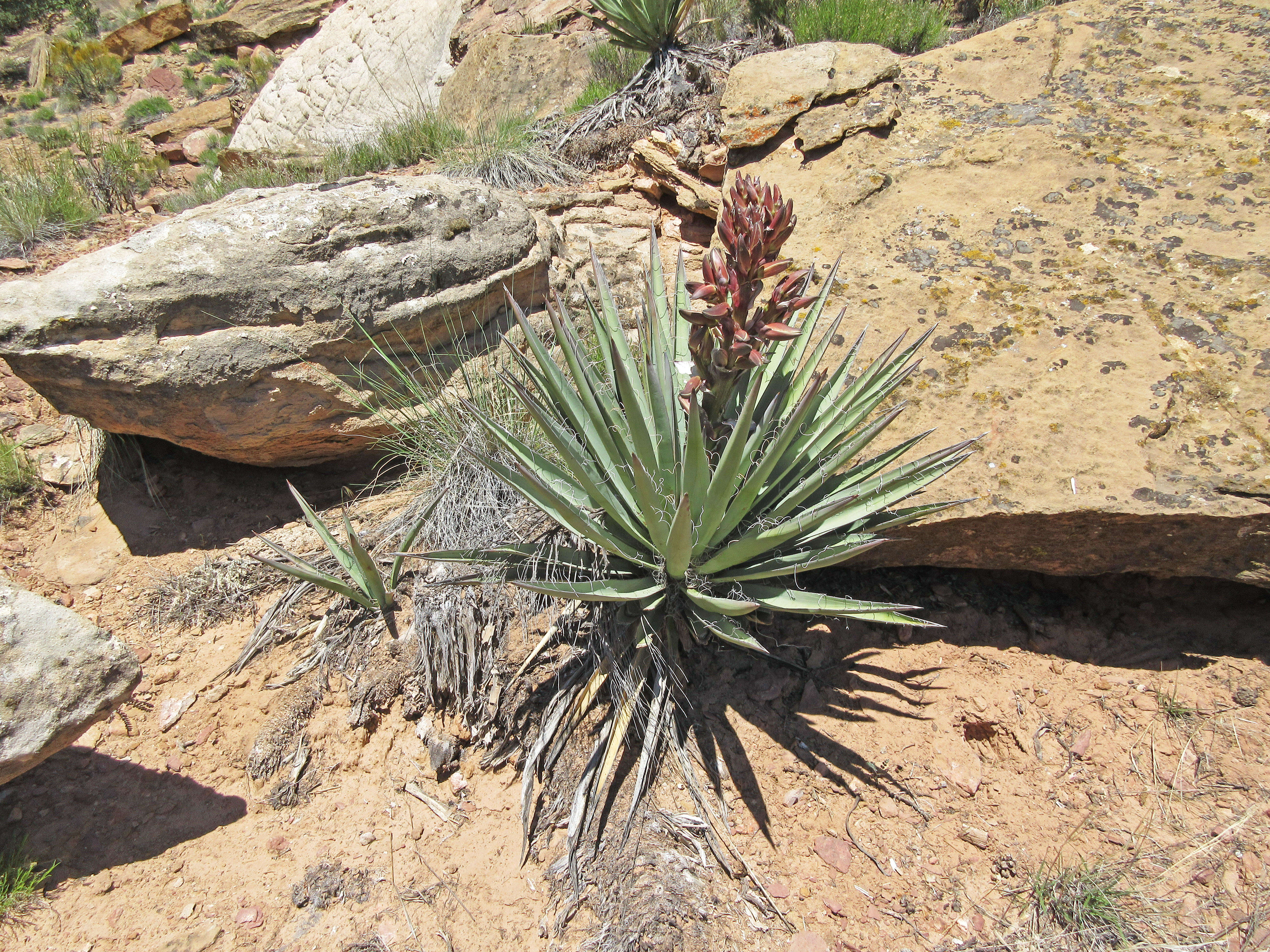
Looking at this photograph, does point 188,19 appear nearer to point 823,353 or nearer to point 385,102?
point 385,102

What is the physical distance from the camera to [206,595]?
9.89 ft

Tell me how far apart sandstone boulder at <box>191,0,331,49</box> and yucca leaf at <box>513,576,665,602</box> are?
50.0 ft

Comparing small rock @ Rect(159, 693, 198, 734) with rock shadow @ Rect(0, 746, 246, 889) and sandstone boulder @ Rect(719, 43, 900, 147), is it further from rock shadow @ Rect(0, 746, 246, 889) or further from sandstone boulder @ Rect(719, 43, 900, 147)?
sandstone boulder @ Rect(719, 43, 900, 147)

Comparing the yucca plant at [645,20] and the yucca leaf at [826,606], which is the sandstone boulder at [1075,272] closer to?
the yucca leaf at [826,606]

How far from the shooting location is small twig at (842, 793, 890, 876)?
212 centimetres

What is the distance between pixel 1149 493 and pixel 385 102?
8.13 meters

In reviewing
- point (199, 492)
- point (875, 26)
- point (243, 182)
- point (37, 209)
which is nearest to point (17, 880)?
point (199, 492)

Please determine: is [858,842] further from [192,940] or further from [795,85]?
[795,85]

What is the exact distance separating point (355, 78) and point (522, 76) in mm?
2618

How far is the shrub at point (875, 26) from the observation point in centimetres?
525

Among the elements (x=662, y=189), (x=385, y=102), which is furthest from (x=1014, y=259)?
(x=385, y=102)

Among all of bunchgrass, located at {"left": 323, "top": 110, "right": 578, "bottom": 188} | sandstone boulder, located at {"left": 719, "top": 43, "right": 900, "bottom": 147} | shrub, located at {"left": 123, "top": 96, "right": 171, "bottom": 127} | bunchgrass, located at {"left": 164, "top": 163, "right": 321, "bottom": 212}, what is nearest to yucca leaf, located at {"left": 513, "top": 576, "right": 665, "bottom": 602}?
sandstone boulder, located at {"left": 719, "top": 43, "right": 900, "bottom": 147}

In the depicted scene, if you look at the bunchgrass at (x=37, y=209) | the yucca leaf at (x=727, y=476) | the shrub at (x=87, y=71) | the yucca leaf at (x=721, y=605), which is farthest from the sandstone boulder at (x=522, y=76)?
the shrub at (x=87, y=71)

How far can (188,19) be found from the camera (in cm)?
1470
